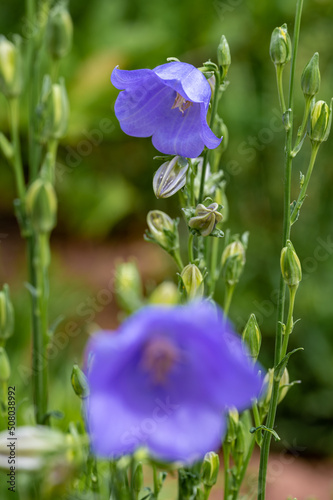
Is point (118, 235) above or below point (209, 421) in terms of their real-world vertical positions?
below

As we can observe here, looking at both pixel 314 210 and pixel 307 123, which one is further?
pixel 314 210

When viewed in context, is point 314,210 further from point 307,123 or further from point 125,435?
point 125,435

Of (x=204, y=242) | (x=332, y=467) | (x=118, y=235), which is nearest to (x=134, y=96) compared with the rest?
(x=204, y=242)

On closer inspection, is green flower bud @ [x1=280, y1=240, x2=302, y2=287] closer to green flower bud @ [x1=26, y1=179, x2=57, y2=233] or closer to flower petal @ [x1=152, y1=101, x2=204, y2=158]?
flower petal @ [x1=152, y1=101, x2=204, y2=158]

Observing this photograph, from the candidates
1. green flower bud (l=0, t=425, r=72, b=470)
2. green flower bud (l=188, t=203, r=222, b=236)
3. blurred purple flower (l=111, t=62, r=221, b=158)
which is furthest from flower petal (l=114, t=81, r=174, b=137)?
green flower bud (l=0, t=425, r=72, b=470)

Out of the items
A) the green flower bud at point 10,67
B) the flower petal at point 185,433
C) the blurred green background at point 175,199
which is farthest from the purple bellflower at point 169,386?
the blurred green background at point 175,199

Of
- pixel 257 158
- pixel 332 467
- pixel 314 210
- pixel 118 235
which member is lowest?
pixel 332 467
